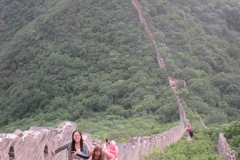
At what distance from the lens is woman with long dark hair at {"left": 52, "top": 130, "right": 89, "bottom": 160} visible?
8867 mm

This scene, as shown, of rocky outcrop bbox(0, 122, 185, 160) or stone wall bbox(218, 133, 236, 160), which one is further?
stone wall bbox(218, 133, 236, 160)

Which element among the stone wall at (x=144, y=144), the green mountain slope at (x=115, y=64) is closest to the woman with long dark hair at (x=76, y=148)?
the stone wall at (x=144, y=144)

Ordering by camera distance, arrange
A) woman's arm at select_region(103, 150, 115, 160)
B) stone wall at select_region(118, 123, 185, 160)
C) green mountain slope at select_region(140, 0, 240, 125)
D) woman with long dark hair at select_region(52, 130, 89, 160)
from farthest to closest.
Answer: green mountain slope at select_region(140, 0, 240, 125), stone wall at select_region(118, 123, 185, 160), woman's arm at select_region(103, 150, 115, 160), woman with long dark hair at select_region(52, 130, 89, 160)

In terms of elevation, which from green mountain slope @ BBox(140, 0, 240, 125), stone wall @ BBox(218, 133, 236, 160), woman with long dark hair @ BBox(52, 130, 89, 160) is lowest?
green mountain slope @ BBox(140, 0, 240, 125)

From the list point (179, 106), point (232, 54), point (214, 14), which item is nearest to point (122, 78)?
point (179, 106)

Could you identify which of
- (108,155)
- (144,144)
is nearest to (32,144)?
(108,155)

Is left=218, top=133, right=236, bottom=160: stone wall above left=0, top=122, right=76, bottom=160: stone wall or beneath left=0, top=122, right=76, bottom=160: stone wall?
beneath

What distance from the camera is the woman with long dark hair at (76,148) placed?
887 centimetres

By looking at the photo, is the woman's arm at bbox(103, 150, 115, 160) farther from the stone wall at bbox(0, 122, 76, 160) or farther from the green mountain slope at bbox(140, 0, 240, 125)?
the green mountain slope at bbox(140, 0, 240, 125)

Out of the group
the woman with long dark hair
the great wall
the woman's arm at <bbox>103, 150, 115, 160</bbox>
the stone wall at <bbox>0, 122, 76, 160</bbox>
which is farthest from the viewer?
the woman's arm at <bbox>103, 150, 115, 160</bbox>

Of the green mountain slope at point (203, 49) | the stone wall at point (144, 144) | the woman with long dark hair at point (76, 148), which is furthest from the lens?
the green mountain slope at point (203, 49)

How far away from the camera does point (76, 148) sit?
896 centimetres

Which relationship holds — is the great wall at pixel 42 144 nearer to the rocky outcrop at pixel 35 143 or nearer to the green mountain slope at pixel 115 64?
the rocky outcrop at pixel 35 143

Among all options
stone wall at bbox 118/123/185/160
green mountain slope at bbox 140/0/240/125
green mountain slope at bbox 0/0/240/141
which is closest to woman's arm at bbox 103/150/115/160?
stone wall at bbox 118/123/185/160
